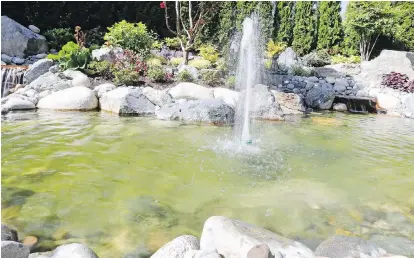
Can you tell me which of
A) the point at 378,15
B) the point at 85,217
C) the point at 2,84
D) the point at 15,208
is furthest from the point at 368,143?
the point at 378,15

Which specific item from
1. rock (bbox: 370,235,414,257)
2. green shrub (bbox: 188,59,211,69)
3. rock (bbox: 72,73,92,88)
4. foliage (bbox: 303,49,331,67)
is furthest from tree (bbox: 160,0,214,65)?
rock (bbox: 370,235,414,257)

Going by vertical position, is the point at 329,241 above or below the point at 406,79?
below

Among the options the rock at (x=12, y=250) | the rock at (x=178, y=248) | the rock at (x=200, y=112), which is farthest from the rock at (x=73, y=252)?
the rock at (x=200, y=112)

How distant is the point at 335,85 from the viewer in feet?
41.1

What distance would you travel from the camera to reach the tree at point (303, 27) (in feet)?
54.4

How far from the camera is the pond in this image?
2.92 meters

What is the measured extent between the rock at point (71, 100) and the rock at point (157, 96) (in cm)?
145

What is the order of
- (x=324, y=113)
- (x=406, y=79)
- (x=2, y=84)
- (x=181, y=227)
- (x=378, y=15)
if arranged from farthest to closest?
(x=378, y=15)
(x=406, y=79)
(x=324, y=113)
(x=2, y=84)
(x=181, y=227)

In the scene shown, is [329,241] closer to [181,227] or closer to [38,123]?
[181,227]

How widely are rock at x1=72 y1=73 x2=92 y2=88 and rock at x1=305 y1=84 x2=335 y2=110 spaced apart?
736 centimetres

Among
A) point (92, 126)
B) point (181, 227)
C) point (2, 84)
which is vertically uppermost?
point (2, 84)

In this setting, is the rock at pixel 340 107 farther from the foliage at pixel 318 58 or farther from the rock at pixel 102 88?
the rock at pixel 102 88

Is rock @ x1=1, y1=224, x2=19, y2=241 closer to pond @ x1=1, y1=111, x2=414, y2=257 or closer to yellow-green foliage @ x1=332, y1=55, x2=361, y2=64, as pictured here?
pond @ x1=1, y1=111, x2=414, y2=257

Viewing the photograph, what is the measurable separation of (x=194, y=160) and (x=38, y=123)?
12.7 feet
